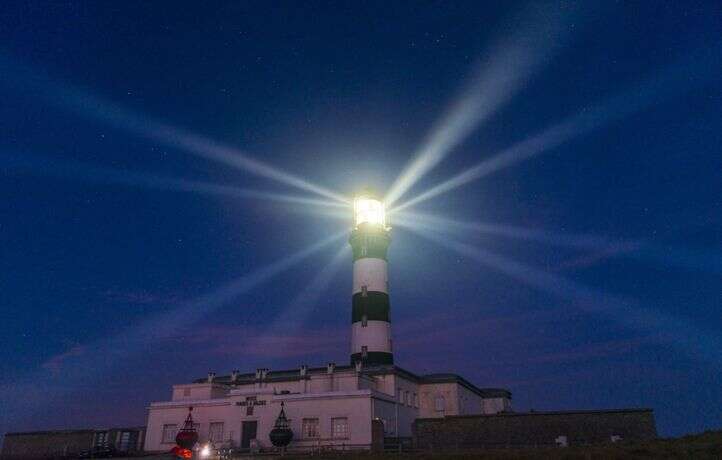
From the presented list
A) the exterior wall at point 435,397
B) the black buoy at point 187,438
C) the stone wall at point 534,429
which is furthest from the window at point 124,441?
the stone wall at point 534,429

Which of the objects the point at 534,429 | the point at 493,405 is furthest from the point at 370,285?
the point at 493,405

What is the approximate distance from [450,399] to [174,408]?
2382 centimetres

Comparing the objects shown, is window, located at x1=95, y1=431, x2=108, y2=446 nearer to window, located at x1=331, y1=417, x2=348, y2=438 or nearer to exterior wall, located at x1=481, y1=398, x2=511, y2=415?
window, located at x1=331, y1=417, x2=348, y2=438

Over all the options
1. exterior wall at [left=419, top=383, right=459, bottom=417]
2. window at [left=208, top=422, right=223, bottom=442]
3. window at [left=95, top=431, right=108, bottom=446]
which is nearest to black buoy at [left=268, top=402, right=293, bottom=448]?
window at [left=208, top=422, right=223, bottom=442]

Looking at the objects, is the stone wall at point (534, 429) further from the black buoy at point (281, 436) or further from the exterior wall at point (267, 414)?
the black buoy at point (281, 436)

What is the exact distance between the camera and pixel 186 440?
30.3 meters

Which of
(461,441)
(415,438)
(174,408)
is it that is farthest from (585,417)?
(174,408)

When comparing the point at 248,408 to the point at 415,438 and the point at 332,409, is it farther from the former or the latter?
the point at 415,438

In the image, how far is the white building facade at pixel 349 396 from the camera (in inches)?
1372

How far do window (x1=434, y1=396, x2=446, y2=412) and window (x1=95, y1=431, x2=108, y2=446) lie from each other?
29.1 meters

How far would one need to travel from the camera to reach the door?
36.8m

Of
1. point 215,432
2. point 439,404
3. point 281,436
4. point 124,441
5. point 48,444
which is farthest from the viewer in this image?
point 439,404

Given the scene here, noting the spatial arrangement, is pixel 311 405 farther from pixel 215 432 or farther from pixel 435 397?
pixel 435 397

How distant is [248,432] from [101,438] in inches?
642
